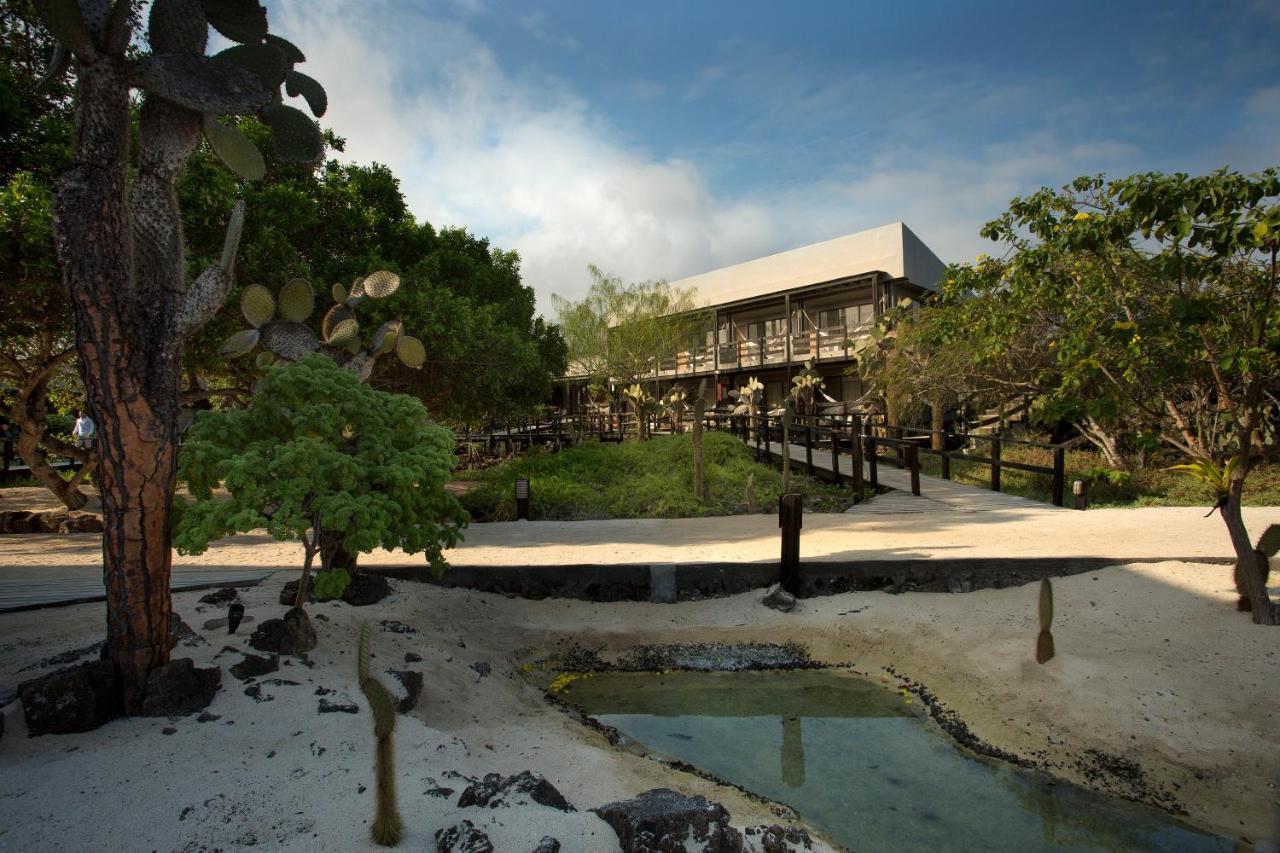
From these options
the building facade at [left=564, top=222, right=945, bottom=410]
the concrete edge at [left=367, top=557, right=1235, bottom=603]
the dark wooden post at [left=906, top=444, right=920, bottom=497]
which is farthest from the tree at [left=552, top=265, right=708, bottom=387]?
the concrete edge at [left=367, top=557, right=1235, bottom=603]

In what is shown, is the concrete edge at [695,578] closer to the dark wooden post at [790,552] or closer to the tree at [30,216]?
the dark wooden post at [790,552]

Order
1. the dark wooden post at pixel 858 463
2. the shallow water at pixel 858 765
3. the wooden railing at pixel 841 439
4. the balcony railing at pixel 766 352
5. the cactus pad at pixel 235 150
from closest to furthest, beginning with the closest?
the shallow water at pixel 858 765
the cactus pad at pixel 235 150
the wooden railing at pixel 841 439
the dark wooden post at pixel 858 463
the balcony railing at pixel 766 352

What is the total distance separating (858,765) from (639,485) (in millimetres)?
8701

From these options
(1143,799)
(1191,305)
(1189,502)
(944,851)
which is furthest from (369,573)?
(1189,502)

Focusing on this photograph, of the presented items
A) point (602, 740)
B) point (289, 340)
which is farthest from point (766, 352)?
point (602, 740)

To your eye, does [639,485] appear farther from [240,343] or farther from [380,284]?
[240,343]

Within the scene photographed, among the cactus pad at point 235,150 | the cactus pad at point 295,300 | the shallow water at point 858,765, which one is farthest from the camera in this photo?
the cactus pad at point 295,300

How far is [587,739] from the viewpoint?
4180 millimetres

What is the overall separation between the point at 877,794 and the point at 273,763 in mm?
3003

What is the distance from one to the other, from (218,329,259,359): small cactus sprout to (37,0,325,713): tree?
137 inches

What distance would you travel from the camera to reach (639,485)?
12688 mm

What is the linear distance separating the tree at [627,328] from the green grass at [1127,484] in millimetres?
11282

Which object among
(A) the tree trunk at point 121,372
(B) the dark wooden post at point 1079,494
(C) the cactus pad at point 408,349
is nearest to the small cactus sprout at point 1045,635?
(A) the tree trunk at point 121,372

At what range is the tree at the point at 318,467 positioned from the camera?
3951 mm
